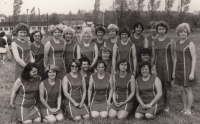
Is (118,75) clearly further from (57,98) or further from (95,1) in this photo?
(95,1)

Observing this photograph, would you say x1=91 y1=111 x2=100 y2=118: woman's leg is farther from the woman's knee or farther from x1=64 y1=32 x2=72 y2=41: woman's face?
x1=64 y1=32 x2=72 y2=41: woman's face

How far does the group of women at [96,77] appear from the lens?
471 cm

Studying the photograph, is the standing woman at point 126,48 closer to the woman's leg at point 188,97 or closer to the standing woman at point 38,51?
the woman's leg at point 188,97

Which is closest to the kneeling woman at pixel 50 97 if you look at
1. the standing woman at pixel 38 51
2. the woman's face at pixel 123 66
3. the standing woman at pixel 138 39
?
the standing woman at pixel 38 51

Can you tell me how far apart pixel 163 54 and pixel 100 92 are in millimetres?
1626

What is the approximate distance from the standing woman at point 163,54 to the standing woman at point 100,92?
118 centimetres

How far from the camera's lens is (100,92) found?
5.04 meters

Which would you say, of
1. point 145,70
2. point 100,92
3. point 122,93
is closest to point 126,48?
point 145,70

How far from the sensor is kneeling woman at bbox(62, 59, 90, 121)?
4.83m

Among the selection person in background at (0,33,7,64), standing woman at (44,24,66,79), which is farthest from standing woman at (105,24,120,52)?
person in background at (0,33,7,64)

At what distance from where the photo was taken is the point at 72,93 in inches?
193

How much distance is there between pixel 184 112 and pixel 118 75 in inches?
67.8

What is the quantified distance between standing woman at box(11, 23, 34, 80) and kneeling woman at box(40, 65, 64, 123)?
0.63m

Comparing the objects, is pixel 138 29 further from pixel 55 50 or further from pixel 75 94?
pixel 75 94
